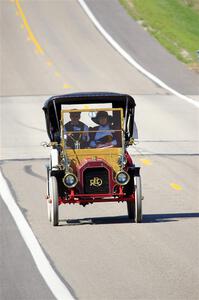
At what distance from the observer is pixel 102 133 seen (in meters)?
16.4

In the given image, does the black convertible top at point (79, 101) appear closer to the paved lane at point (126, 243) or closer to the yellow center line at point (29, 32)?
the paved lane at point (126, 243)

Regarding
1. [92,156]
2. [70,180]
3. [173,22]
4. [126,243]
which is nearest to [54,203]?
[70,180]

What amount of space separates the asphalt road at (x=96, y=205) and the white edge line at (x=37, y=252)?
0.10 meters

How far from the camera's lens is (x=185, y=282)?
1084 centimetres

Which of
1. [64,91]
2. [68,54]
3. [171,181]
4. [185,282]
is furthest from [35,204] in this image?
[68,54]

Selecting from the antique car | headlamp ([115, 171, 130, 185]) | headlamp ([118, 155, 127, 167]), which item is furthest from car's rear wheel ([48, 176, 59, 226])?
headlamp ([118, 155, 127, 167])

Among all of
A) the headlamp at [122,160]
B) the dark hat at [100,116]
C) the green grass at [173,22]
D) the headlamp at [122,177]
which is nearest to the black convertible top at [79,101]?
the dark hat at [100,116]

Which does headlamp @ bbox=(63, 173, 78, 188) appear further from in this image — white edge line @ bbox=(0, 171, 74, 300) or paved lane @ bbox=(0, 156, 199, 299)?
white edge line @ bbox=(0, 171, 74, 300)

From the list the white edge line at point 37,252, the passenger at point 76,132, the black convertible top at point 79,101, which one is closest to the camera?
the white edge line at point 37,252

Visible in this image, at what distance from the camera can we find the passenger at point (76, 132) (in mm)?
16281

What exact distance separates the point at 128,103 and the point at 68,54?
28691 millimetres

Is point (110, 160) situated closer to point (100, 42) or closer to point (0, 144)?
point (0, 144)

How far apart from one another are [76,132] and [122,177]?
1.38m

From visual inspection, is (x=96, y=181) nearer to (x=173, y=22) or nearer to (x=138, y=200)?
(x=138, y=200)
